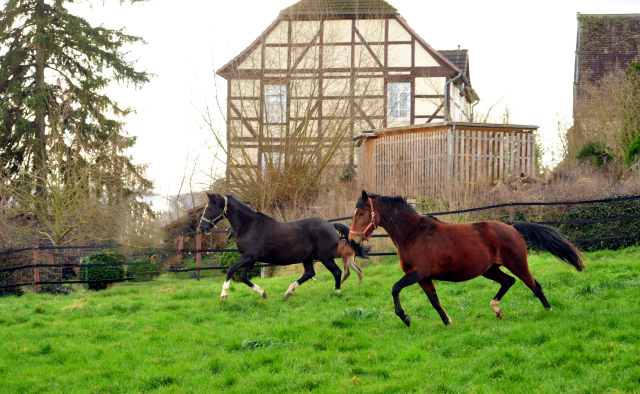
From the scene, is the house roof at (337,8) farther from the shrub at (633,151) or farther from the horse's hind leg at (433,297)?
the horse's hind leg at (433,297)

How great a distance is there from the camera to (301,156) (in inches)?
752

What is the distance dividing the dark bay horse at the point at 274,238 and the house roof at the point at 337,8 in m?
12.4

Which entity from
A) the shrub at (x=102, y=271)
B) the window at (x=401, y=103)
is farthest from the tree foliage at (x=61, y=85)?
the window at (x=401, y=103)

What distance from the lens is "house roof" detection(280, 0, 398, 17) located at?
20453 millimetres

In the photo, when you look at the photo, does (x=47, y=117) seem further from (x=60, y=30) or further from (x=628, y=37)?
(x=628, y=37)

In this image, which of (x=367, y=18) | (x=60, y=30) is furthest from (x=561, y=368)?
(x=60, y=30)

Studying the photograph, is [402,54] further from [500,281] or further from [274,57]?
[500,281]

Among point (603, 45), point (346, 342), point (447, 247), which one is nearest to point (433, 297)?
point (447, 247)

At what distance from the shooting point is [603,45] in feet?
101

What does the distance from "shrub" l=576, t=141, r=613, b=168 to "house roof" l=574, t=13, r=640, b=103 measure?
38.1ft

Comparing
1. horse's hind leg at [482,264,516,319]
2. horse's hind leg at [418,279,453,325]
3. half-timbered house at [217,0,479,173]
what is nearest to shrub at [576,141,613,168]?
half-timbered house at [217,0,479,173]

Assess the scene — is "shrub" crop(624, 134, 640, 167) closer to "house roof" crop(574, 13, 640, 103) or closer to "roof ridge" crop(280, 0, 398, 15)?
"roof ridge" crop(280, 0, 398, 15)

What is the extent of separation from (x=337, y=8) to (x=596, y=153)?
12.1 metres

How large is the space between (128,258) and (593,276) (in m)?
16.0
